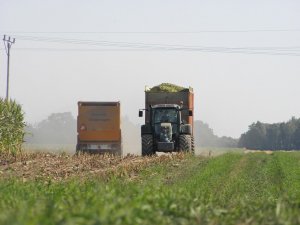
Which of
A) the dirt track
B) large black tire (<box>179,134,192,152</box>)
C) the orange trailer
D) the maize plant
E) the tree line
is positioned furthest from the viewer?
the tree line

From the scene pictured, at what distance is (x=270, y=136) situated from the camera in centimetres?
13188

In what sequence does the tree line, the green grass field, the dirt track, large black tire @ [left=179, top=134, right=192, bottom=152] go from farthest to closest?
the tree line < large black tire @ [left=179, top=134, right=192, bottom=152] < the dirt track < the green grass field

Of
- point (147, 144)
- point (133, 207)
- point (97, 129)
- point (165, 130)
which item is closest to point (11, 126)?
point (97, 129)

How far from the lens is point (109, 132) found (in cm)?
3072

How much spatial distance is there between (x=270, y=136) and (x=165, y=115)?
4150 inches

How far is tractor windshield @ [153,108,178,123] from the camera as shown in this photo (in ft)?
97.2

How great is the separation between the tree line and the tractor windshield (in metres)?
98.4

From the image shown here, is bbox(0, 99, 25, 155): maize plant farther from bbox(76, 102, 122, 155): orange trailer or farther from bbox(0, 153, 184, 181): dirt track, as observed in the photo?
bbox(76, 102, 122, 155): orange trailer

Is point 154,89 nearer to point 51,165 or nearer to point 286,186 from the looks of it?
point 51,165

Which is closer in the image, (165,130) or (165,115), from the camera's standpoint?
(165,130)

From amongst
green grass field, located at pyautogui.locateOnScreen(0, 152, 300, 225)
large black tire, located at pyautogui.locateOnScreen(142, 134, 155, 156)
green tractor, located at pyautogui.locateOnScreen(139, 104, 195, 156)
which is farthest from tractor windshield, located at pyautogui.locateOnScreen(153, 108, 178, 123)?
green grass field, located at pyautogui.locateOnScreen(0, 152, 300, 225)

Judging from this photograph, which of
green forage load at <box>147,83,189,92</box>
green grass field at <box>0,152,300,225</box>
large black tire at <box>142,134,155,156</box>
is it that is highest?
green forage load at <box>147,83,189,92</box>

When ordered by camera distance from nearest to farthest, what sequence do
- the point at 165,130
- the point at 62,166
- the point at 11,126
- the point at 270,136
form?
1. the point at 62,166
2. the point at 11,126
3. the point at 165,130
4. the point at 270,136

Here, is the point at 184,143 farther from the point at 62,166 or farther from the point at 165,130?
the point at 62,166
